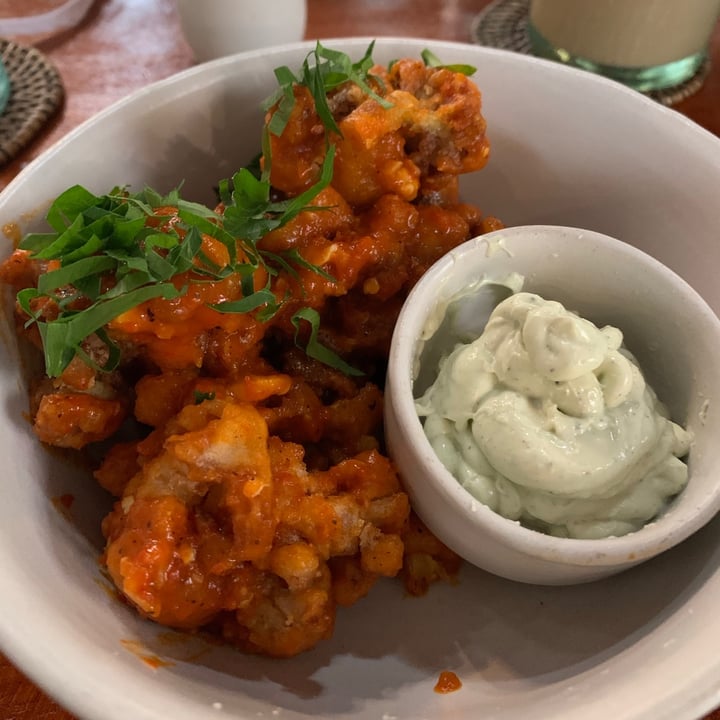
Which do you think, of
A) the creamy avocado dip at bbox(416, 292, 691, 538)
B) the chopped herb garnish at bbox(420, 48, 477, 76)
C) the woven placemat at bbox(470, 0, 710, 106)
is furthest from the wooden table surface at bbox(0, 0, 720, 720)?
the creamy avocado dip at bbox(416, 292, 691, 538)

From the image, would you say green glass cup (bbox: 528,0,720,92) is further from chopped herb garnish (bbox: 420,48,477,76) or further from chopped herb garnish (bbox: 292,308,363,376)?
chopped herb garnish (bbox: 292,308,363,376)

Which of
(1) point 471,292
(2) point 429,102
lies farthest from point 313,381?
(2) point 429,102

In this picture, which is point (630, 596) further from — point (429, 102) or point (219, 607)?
point (429, 102)

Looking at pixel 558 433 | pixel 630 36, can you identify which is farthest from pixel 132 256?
pixel 630 36

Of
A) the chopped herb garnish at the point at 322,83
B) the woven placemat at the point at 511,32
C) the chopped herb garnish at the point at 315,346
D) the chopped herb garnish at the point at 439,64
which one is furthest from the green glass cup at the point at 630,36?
the chopped herb garnish at the point at 315,346

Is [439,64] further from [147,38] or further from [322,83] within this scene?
[147,38]

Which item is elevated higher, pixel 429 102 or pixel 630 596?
pixel 429 102
